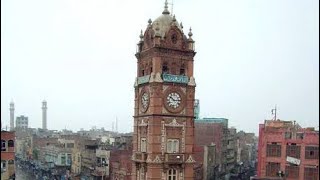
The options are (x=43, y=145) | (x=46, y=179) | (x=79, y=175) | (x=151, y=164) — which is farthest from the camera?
(x=43, y=145)

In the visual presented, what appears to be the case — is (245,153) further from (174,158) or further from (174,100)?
(174,100)

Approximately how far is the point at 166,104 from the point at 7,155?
16170 mm

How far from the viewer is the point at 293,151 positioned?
44.9 m

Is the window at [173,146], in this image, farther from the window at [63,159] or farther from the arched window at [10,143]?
the window at [63,159]

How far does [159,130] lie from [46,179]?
62.4 m

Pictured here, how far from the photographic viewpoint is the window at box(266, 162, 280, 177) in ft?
150

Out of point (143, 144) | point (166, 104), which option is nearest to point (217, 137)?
point (143, 144)

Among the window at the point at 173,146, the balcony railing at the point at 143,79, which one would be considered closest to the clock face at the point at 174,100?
the balcony railing at the point at 143,79

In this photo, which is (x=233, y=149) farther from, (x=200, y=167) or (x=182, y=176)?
(x=182, y=176)

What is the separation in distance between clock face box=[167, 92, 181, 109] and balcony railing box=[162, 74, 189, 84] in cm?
115

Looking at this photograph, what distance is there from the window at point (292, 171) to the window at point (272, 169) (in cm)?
104

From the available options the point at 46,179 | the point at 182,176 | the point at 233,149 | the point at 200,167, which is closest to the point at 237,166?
the point at 233,149

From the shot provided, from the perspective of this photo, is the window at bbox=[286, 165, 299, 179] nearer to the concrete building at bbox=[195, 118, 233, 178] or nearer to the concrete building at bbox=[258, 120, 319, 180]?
the concrete building at bbox=[258, 120, 319, 180]

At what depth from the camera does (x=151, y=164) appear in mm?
37938
